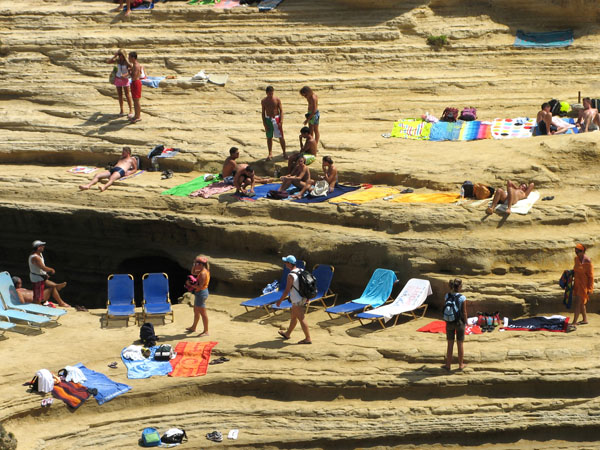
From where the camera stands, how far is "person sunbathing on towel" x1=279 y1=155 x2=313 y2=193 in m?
20.1

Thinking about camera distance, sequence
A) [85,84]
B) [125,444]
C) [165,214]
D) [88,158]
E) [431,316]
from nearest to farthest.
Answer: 1. [125,444]
2. [431,316]
3. [165,214]
4. [88,158]
5. [85,84]

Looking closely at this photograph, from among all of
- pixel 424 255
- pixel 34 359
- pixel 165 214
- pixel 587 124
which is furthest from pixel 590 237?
pixel 34 359

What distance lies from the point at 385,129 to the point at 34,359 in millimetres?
9929

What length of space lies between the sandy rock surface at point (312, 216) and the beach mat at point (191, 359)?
23 centimetres

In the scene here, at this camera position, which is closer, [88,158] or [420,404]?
[420,404]

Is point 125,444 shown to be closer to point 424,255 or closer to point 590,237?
point 424,255

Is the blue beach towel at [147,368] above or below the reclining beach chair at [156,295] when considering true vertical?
below

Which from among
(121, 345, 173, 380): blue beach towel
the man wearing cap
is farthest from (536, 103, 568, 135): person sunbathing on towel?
(121, 345, 173, 380): blue beach towel

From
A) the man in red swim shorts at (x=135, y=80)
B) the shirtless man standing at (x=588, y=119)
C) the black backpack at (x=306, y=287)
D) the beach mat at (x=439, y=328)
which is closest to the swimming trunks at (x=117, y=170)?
the man in red swim shorts at (x=135, y=80)

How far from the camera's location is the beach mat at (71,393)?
603 inches

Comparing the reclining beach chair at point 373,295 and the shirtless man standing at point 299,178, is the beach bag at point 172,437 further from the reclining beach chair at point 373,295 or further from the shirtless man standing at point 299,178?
the shirtless man standing at point 299,178

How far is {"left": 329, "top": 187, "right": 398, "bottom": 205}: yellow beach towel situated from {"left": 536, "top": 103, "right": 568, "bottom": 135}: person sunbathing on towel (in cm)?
382

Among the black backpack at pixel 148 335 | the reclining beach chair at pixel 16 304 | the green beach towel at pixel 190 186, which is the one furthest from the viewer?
the green beach towel at pixel 190 186

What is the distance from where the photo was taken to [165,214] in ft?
67.1
